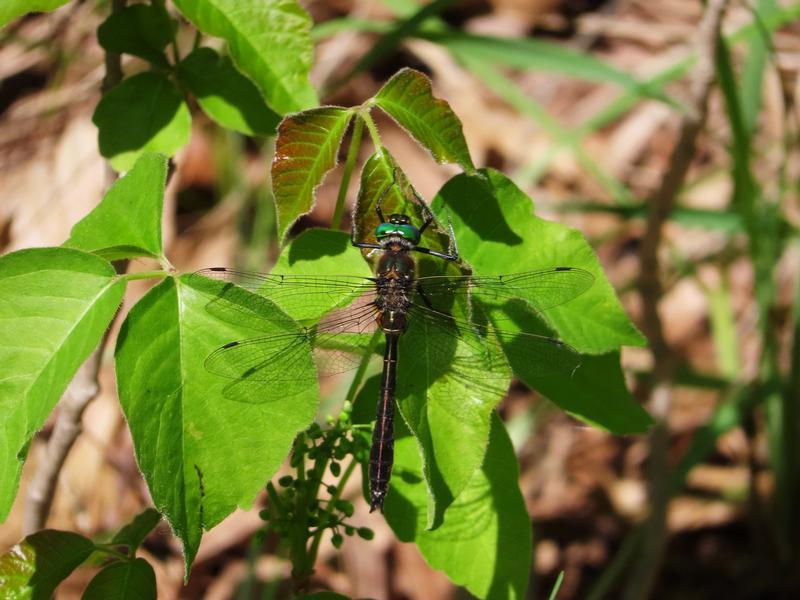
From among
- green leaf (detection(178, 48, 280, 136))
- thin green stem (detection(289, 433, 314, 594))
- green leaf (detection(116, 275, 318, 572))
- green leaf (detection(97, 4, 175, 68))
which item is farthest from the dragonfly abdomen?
green leaf (detection(97, 4, 175, 68))

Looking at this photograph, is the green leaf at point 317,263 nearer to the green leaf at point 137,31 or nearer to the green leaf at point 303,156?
the green leaf at point 303,156

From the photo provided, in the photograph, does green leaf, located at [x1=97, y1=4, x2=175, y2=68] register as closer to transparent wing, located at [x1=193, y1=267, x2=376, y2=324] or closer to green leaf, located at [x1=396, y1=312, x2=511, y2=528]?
transparent wing, located at [x1=193, y1=267, x2=376, y2=324]

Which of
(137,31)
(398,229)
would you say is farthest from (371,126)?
(137,31)

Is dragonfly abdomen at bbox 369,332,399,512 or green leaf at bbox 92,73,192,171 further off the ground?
green leaf at bbox 92,73,192,171

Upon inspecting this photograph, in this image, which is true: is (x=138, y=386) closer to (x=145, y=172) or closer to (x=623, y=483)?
(x=145, y=172)

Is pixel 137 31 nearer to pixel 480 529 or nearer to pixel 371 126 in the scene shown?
pixel 371 126

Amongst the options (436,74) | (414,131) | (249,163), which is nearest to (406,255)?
(414,131)

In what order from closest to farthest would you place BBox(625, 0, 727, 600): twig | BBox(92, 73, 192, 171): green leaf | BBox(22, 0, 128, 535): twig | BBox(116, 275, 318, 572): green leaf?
BBox(116, 275, 318, 572): green leaf, BBox(92, 73, 192, 171): green leaf, BBox(22, 0, 128, 535): twig, BBox(625, 0, 727, 600): twig
